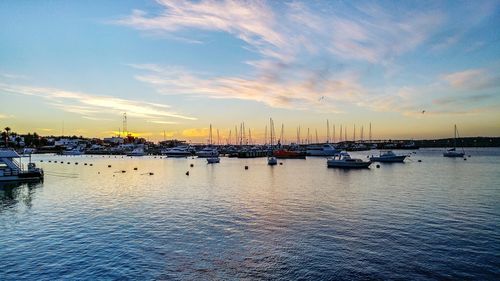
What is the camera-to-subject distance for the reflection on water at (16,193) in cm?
3831

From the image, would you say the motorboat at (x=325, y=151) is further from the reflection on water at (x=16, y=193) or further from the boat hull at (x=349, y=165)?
the reflection on water at (x=16, y=193)

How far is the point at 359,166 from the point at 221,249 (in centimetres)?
7345

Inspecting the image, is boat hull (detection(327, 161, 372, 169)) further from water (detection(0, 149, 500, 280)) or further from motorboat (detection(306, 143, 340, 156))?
motorboat (detection(306, 143, 340, 156))

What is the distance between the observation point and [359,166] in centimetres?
8731

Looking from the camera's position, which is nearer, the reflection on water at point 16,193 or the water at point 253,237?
the water at point 253,237

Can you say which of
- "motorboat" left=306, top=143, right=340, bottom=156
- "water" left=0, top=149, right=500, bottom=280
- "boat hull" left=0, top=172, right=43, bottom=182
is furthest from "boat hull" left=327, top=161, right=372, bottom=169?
"motorboat" left=306, top=143, right=340, bottom=156

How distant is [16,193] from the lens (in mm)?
46062

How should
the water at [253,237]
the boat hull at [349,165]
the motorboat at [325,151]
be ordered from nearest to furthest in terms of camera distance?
the water at [253,237]
the boat hull at [349,165]
the motorboat at [325,151]

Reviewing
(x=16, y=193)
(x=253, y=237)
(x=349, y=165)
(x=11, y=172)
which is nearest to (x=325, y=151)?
(x=349, y=165)

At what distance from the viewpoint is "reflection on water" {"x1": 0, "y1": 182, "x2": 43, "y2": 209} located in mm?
38312

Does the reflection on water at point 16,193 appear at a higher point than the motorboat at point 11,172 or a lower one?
lower

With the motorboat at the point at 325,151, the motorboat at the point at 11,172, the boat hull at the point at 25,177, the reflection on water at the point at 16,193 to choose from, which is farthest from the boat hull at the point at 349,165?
the motorboat at the point at 325,151

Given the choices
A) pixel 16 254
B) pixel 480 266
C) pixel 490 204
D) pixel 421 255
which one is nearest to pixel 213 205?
pixel 16 254

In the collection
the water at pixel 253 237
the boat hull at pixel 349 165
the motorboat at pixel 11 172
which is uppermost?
the motorboat at pixel 11 172
